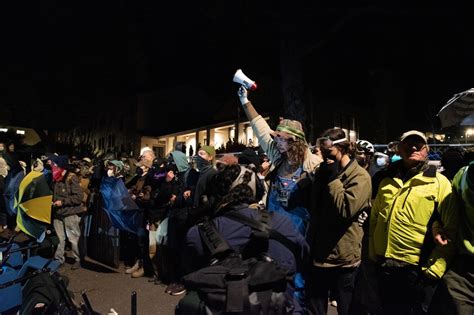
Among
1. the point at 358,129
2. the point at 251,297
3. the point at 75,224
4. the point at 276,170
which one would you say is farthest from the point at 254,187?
the point at 358,129

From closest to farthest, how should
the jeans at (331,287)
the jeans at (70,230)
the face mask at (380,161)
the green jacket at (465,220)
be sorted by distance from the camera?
the green jacket at (465,220) → the jeans at (331,287) → the face mask at (380,161) → the jeans at (70,230)

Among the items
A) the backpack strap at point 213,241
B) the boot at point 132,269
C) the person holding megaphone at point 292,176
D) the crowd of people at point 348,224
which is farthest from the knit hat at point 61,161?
the backpack strap at point 213,241

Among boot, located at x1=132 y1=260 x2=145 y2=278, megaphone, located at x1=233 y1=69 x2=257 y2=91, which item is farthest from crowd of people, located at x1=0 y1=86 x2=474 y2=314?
boot, located at x1=132 y1=260 x2=145 y2=278

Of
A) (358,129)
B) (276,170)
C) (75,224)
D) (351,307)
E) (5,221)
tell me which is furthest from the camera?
(358,129)

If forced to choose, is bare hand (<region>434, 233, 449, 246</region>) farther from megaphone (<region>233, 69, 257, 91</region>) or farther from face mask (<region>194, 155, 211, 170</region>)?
face mask (<region>194, 155, 211, 170</region>)

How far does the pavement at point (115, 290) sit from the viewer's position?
205 inches

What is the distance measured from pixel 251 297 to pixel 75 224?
674 centimetres

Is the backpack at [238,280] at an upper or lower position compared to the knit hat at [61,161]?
lower

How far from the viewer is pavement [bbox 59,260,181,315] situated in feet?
17.1

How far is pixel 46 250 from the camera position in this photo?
4.36m

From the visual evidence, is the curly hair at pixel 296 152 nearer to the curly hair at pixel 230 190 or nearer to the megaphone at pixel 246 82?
the megaphone at pixel 246 82

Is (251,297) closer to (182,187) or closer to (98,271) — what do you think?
(182,187)

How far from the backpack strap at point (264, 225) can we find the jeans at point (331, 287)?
2.84ft

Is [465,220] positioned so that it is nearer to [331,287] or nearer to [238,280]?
[331,287]
